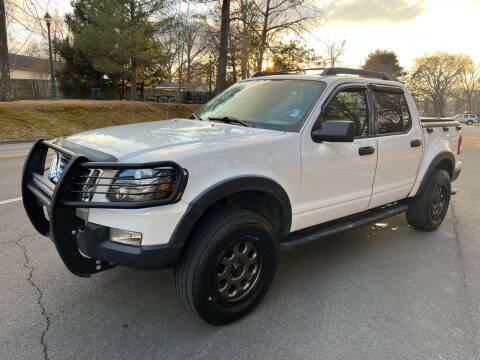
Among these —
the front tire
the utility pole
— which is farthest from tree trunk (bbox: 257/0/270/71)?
the front tire

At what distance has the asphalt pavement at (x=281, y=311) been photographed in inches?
98.7

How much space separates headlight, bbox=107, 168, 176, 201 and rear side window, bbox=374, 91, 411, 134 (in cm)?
248

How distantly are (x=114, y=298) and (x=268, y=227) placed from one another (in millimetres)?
1406

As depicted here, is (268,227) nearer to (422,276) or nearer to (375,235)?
(422,276)

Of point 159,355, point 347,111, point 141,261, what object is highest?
point 347,111

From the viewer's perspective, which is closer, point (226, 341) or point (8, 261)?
point (226, 341)

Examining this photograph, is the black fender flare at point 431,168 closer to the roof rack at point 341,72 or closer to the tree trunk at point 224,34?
the roof rack at point 341,72

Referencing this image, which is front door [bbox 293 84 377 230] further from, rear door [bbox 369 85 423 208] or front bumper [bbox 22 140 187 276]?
front bumper [bbox 22 140 187 276]

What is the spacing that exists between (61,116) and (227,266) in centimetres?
1770

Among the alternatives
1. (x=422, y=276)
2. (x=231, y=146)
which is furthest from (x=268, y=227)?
(x=422, y=276)

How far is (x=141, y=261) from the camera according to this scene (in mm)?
2299

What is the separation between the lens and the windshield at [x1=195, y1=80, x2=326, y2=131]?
325 centimetres

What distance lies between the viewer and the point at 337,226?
3.53m

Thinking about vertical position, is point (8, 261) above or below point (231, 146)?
below
